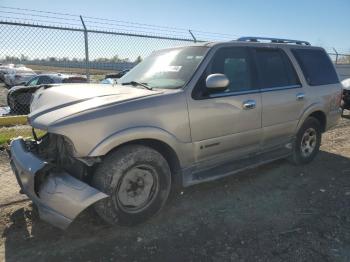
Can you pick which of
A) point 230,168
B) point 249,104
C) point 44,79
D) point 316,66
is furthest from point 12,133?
point 44,79

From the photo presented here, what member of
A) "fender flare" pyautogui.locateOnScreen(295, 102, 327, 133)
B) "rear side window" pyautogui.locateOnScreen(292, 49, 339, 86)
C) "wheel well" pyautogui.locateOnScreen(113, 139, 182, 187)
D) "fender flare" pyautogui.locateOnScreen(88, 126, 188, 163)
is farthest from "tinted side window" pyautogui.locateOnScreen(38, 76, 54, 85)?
"fender flare" pyautogui.locateOnScreen(88, 126, 188, 163)

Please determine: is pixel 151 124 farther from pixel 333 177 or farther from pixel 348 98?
pixel 348 98

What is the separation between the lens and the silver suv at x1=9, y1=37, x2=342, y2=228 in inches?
131

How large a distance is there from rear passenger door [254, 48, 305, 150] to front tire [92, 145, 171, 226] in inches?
70.3

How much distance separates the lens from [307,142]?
6.01 m

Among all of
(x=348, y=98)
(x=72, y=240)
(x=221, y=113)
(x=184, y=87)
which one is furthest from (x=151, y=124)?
(x=348, y=98)

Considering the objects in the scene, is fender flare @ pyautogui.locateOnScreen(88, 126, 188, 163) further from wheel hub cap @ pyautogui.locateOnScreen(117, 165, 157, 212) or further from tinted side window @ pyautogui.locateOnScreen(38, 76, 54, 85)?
tinted side window @ pyautogui.locateOnScreen(38, 76, 54, 85)

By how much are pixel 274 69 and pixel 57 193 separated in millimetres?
3387

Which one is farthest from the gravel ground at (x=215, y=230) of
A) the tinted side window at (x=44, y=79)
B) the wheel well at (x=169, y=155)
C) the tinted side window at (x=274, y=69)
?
the tinted side window at (x=44, y=79)

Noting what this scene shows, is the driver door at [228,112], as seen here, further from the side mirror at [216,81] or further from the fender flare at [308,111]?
the fender flare at [308,111]

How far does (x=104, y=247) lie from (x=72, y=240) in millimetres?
353

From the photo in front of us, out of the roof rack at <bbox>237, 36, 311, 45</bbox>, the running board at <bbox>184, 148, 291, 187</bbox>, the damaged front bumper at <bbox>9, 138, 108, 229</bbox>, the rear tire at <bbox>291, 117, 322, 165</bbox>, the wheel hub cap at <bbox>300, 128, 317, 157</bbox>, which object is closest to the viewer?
the damaged front bumper at <bbox>9, 138, 108, 229</bbox>

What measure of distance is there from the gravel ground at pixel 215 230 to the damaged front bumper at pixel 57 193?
368mm

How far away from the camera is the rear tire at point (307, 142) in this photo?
19.0 ft
